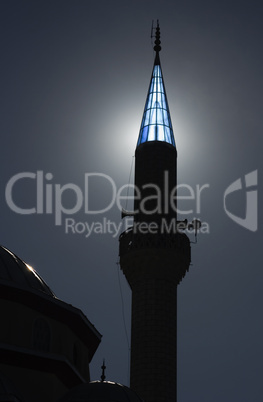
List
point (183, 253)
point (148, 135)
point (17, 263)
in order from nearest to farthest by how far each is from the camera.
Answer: point (17, 263), point (183, 253), point (148, 135)

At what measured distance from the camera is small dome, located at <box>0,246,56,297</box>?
25.7 meters

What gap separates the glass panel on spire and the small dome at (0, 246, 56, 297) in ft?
42.8

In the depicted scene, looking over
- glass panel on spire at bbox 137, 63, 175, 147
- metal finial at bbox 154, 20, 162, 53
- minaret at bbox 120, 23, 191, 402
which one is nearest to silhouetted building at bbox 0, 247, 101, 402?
minaret at bbox 120, 23, 191, 402

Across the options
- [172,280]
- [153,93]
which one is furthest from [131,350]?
[153,93]

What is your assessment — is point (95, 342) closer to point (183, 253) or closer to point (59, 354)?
point (59, 354)

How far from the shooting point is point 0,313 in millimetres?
25172

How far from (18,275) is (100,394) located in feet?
19.3

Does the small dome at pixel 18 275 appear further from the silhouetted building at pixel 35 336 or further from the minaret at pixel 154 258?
the minaret at pixel 154 258

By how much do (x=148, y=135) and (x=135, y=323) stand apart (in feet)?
30.7

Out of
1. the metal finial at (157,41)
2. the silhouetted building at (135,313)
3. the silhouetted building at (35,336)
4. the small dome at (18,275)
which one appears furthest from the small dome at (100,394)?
the metal finial at (157,41)

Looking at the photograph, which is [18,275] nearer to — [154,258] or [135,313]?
[135,313]

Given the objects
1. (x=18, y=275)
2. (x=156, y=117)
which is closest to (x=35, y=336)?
(x=18, y=275)

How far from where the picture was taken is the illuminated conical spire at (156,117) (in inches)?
1559

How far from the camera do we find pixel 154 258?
119 feet
